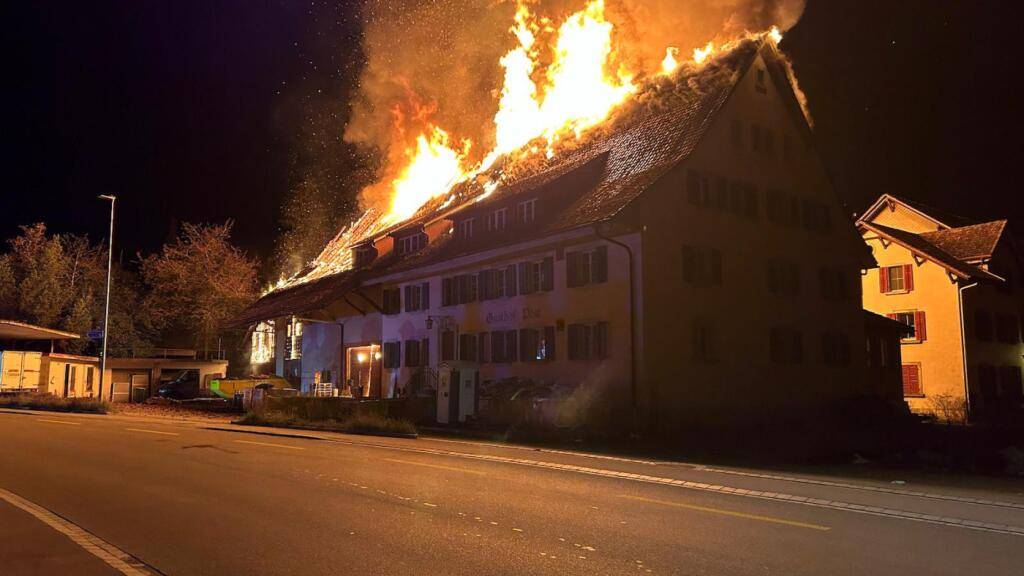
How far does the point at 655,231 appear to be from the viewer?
23.3m

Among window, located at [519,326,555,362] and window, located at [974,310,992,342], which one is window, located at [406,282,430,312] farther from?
window, located at [974,310,992,342]

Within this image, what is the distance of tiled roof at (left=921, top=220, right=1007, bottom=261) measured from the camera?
36.9 metres

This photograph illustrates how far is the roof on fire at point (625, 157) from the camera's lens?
79.9 feet

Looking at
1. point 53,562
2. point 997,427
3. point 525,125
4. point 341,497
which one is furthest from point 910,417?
point 53,562

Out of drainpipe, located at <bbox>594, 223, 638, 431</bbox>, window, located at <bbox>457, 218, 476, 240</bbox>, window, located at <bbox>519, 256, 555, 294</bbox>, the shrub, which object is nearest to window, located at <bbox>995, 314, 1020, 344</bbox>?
drainpipe, located at <bbox>594, 223, 638, 431</bbox>

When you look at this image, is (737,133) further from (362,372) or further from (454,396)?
(362,372)

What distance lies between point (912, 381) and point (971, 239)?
8697 mm

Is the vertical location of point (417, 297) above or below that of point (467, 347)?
above

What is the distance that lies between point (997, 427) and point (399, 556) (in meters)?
20.8

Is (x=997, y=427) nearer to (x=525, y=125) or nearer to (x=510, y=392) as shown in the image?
Answer: (x=510, y=392)

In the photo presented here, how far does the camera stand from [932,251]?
35969mm

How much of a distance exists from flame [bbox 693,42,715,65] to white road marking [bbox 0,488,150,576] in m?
27.4

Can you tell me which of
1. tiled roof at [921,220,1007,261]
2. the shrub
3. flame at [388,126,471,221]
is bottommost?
the shrub

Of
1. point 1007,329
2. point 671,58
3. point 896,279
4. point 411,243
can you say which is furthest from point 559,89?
point 1007,329
